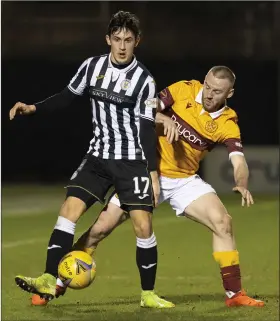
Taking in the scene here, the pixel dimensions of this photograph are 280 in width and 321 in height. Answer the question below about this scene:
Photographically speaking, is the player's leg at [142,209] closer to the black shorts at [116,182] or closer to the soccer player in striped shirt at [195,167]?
the black shorts at [116,182]

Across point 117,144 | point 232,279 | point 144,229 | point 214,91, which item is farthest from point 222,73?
point 232,279

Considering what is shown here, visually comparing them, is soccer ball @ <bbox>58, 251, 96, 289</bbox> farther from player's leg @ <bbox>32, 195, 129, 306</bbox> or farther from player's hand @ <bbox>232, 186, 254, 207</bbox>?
player's hand @ <bbox>232, 186, 254, 207</bbox>

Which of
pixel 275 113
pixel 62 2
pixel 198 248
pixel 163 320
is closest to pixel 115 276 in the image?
pixel 198 248

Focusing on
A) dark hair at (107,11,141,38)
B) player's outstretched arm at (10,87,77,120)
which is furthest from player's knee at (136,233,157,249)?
dark hair at (107,11,141,38)

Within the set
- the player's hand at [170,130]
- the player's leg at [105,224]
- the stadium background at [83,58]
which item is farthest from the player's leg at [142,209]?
the stadium background at [83,58]

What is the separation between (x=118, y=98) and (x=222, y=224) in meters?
1.33

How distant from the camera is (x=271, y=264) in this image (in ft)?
38.1

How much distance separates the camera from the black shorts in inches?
307

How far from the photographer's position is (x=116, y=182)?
7.83 m

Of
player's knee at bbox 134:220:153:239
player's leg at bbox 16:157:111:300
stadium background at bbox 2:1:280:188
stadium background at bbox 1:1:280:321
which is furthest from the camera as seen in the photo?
stadium background at bbox 2:1:280:188

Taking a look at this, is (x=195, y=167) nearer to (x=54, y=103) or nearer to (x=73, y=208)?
(x=73, y=208)

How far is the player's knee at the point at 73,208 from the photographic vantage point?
25.8 ft

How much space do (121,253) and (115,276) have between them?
65.9 inches

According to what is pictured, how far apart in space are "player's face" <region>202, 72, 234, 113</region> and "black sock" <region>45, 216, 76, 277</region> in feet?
4.43
